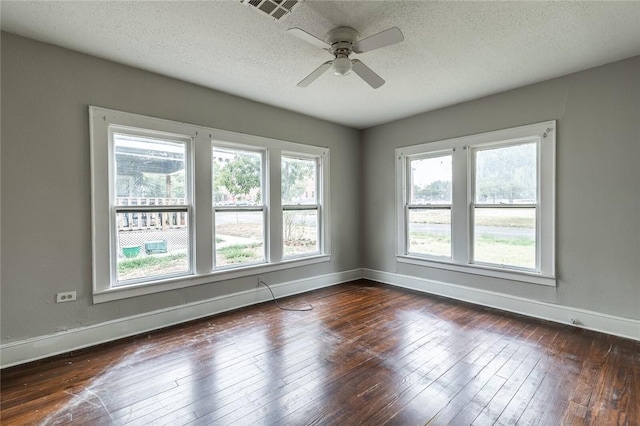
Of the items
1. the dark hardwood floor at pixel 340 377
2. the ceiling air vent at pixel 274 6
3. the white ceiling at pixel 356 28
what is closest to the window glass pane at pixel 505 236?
the dark hardwood floor at pixel 340 377

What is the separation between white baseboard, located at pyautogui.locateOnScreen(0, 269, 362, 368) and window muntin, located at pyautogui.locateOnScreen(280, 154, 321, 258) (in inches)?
24.1

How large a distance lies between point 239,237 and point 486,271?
3.36m

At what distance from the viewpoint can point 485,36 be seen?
100 inches

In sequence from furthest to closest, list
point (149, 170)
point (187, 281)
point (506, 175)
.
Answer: point (506, 175) → point (187, 281) → point (149, 170)

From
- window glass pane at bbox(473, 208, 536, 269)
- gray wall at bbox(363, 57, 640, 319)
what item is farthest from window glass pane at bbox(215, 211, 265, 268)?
gray wall at bbox(363, 57, 640, 319)

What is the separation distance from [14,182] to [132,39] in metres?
1.57

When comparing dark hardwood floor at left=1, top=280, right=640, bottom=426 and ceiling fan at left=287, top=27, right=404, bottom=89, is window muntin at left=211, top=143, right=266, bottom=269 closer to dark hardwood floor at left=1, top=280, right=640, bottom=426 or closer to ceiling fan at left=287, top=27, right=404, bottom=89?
dark hardwood floor at left=1, top=280, right=640, bottom=426

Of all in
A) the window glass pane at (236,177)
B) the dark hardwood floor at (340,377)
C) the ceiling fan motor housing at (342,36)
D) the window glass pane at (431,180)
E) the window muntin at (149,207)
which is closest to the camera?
the dark hardwood floor at (340,377)

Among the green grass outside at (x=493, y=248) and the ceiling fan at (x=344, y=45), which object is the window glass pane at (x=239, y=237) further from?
the green grass outside at (x=493, y=248)

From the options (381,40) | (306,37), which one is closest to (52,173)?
(306,37)

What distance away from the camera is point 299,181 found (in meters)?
4.80

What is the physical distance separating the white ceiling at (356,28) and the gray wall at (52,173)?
188 mm

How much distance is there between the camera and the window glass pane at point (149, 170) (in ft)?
10.2

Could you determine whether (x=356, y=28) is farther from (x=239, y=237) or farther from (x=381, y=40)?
(x=239, y=237)
